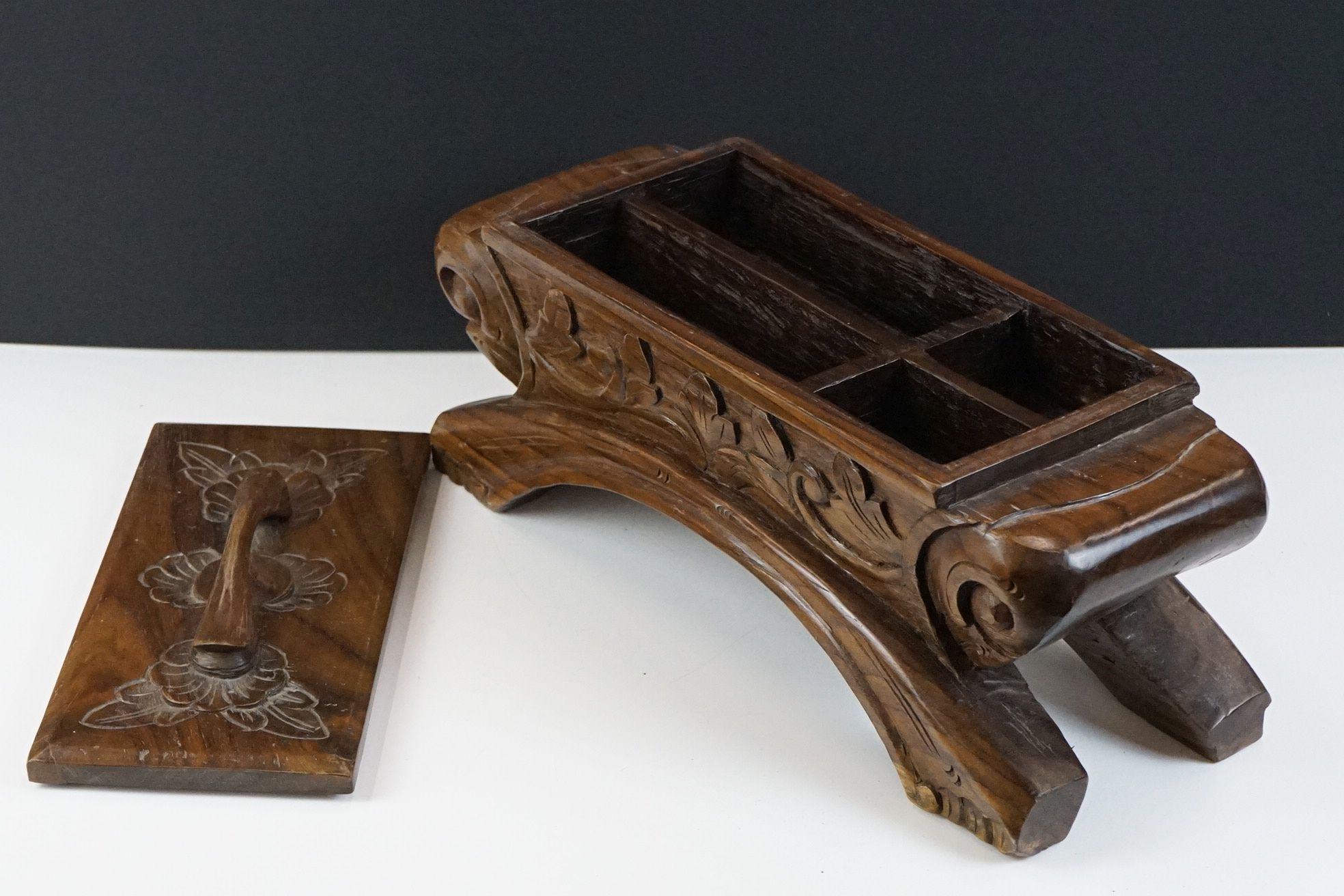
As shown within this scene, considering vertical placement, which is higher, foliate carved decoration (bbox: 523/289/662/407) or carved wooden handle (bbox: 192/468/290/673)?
foliate carved decoration (bbox: 523/289/662/407)

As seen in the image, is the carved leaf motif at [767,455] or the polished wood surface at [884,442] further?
the carved leaf motif at [767,455]

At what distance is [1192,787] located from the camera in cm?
153

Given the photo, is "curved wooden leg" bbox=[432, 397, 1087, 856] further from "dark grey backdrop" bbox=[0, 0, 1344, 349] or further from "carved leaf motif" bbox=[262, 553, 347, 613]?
"dark grey backdrop" bbox=[0, 0, 1344, 349]

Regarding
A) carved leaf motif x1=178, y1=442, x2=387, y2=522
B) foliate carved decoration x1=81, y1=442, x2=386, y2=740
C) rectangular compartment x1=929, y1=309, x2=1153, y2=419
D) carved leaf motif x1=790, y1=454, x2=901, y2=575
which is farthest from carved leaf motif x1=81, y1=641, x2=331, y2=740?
rectangular compartment x1=929, y1=309, x2=1153, y2=419

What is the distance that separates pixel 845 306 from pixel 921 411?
214mm

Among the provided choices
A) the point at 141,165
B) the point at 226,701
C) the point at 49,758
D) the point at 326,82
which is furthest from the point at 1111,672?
the point at 141,165

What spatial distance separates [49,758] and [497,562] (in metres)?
0.52

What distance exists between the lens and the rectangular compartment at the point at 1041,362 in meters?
1.59

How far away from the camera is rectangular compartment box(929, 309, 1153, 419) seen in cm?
159

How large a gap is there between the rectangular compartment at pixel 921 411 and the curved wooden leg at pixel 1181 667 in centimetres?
20

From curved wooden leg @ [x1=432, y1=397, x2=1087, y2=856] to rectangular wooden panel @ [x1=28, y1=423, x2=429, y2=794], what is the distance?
1.03 feet

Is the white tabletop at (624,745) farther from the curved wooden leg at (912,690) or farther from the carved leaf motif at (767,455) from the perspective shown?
the carved leaf motif at (767,455)

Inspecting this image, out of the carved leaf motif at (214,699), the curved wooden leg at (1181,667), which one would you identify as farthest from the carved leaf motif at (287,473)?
the curved wooden leg at (1181,667)

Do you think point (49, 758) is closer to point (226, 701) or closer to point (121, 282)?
point (226, 701)
